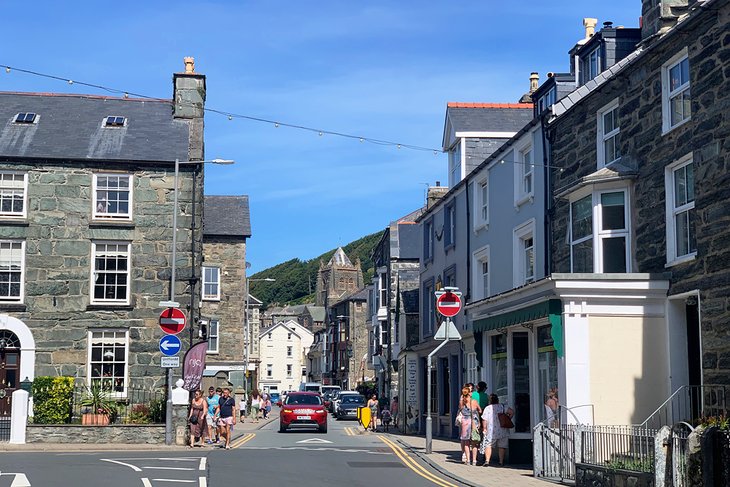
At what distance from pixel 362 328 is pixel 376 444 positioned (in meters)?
76.3

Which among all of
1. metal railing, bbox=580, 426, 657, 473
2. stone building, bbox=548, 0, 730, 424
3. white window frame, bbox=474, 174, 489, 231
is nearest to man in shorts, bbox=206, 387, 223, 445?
white window frame, bbox=474, 174, 489, 231

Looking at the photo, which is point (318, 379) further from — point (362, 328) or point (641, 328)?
point (641, 328)

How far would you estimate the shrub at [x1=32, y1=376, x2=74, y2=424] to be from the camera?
2817 centimetres

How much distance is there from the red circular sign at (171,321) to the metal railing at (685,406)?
539 inches

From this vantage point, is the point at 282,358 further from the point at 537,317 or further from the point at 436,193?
the point at 537,317

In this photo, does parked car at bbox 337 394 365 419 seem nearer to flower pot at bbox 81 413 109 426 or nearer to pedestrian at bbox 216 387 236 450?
flower pot at bbox 81 413 109 426

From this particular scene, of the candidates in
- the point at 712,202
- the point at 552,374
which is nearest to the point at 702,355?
the point at 712,202

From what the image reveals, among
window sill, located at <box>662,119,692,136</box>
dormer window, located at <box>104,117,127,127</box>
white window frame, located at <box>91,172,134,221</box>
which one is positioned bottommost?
window sill, located at <box>662,119,692,136</box>

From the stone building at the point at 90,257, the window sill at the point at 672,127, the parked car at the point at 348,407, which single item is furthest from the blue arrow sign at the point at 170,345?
the parked car at the point at 348,407

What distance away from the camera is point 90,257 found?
30.8 metres

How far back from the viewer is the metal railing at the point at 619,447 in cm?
1450

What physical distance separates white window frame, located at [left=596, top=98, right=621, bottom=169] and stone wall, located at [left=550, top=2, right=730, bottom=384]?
0.55 ft

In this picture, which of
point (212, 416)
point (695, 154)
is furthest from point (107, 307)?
point (695, 154)

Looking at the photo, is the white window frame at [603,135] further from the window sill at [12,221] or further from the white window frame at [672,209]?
the window sill at [12,221]
